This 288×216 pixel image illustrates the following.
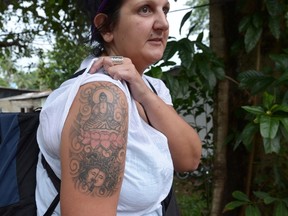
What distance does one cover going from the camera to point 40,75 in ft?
25.7

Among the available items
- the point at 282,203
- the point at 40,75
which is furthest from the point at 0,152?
the point at 40,75

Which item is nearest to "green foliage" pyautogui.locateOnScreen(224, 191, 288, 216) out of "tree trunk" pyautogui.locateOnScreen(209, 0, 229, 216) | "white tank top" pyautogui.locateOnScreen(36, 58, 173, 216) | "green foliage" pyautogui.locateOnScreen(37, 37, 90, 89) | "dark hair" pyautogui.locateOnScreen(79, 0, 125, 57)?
"tree trunk" pyautogui.locateOnScreen(209, 0, 229, 216)

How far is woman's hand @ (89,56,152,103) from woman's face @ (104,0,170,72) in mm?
79

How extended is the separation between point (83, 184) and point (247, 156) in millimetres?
1873

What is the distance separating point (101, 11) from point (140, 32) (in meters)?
0.13

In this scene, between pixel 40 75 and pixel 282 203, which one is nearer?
pixel 282 203

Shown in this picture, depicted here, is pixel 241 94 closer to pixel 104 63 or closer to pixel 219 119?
pixel 219 119

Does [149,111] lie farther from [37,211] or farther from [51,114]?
[37,211]

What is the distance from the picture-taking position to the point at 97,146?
96cm

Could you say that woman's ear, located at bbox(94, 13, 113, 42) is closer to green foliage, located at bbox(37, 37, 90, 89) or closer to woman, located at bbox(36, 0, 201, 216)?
woman, located at bbox(36, 0, 201, 216)

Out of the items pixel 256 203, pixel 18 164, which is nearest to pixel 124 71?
pixel 18 164

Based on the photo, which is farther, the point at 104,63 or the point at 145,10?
the point at 145,10

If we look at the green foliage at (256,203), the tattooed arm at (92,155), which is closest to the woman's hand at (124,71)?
the tattooed arm at (92,155)

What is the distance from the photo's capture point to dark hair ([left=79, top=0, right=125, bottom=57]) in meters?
1.23
